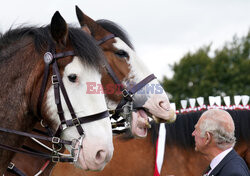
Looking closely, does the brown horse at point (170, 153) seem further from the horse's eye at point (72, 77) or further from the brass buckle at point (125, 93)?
the horse's eye at point (72, 77)

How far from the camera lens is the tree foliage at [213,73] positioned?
34344 millimetres

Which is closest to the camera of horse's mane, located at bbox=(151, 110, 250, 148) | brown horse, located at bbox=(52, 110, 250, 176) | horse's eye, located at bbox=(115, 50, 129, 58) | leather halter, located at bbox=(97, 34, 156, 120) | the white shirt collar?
the white shirt collar

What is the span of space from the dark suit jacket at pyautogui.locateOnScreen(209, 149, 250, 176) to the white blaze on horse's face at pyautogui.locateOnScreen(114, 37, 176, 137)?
124cm

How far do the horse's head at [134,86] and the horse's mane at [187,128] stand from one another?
108cm

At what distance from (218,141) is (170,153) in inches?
86.2

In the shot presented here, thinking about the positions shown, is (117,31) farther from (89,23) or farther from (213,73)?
(213,73)

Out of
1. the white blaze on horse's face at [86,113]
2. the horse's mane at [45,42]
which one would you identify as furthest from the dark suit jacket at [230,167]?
the horse's mane at [45,42]

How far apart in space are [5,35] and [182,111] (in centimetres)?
388

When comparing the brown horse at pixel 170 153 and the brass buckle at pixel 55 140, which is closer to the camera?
the brass buckle at pixel 55 140

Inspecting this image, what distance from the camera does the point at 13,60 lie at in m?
3.26

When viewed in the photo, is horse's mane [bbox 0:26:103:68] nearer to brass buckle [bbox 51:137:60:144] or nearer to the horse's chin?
brass buckle [bbox 51:137:60:144]

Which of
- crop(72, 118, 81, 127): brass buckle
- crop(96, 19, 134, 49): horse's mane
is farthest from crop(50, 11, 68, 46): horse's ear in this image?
crop(96, 19, 134, 49): horse's mane

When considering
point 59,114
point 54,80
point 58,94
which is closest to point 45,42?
point 54,80

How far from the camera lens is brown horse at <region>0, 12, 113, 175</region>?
9.77 feet
